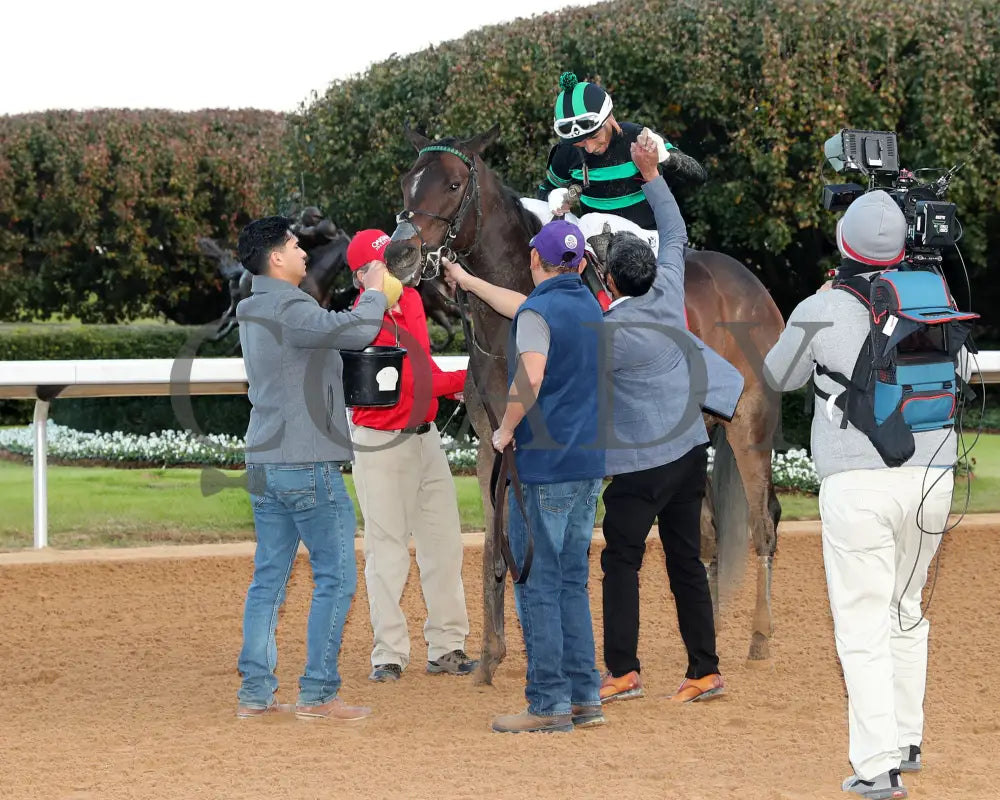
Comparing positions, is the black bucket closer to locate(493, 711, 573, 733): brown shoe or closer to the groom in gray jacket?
the groom in gray jacket

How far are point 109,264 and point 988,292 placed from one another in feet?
43.0

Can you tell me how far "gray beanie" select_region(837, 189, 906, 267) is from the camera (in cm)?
360

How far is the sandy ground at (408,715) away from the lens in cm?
377

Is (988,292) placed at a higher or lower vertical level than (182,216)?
lower

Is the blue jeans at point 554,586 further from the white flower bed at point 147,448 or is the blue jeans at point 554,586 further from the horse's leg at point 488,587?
the white flower bed at point 147,448

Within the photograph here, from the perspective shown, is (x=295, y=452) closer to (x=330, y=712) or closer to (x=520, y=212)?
(x=330, y=712)

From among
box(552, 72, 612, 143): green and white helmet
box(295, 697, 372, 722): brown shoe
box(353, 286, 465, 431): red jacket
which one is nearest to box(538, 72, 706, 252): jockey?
box(552, 72, 612, 143): green and white helmet

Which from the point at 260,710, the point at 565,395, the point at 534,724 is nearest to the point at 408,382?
the point at 565,395

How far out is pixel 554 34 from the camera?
38.6ft

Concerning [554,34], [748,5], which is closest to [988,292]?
[748,5]

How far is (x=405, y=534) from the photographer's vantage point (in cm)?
532

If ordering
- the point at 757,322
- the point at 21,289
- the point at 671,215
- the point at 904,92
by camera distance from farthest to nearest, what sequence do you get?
the point at 21,289, the point at 904,92, the point at 757,322, the point at 671,215

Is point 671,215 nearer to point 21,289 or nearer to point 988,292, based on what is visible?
point 988,292

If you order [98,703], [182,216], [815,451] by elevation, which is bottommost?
[98,703]
